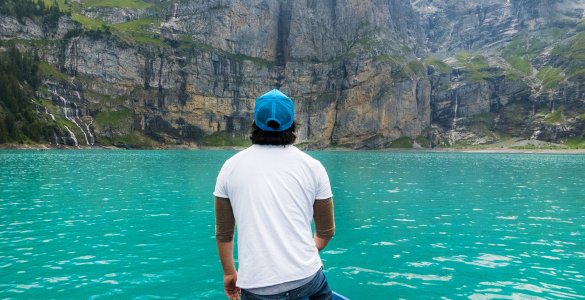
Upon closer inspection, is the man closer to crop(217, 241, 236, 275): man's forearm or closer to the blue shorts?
the blue shorts

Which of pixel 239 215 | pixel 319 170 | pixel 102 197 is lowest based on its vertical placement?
pixel 102 197

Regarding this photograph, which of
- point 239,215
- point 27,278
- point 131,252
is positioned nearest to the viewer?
point 239,215

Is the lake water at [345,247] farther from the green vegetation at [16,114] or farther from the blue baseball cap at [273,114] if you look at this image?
the green vegetation at [16,114]

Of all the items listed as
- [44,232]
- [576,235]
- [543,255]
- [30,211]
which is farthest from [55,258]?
[576,235]

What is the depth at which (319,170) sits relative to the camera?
524 centimetres

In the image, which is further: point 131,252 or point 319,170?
point 131,252

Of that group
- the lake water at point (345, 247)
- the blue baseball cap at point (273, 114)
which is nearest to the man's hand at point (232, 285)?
the blue baseball cap at point (273, 114)

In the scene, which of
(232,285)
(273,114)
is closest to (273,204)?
(273,114)

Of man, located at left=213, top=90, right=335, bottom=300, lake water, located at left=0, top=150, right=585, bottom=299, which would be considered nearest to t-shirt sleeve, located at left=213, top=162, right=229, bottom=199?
man, located at left=213, top=90, right=335, bottom=300

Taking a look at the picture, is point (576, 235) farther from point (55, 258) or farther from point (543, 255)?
point (55, 258)

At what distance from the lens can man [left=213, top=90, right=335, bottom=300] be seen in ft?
16.5

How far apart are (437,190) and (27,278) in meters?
39.7

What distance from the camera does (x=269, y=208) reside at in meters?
5.05

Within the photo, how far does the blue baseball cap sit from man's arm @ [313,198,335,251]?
3.73 feet
